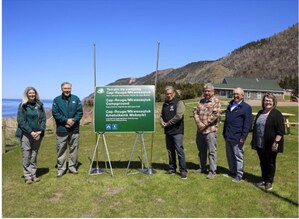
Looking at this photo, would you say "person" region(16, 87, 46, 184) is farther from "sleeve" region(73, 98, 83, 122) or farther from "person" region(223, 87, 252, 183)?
"person" region(223, 87, 252, 183)

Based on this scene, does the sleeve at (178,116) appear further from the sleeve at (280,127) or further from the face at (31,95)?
the face at (31,95)

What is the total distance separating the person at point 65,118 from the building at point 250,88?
2058 inches

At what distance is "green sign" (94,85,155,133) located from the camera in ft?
25.3

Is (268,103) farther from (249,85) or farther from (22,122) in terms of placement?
(249,85)

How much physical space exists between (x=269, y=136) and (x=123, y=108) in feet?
10.7

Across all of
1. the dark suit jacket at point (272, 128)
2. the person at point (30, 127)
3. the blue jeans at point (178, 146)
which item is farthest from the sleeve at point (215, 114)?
the person at point (30, 127)

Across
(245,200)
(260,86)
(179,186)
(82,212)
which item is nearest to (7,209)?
(82,212)

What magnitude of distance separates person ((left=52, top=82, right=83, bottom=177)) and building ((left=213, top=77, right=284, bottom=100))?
52277mm

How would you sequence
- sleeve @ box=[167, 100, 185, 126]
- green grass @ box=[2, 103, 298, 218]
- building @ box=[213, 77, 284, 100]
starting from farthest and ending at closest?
1. building @ box=[213, 77, 284, 100]
2. sleeve @ box=[167, 100, 185, 126]
3. green grass @ box=[2, 103, 298, 218]

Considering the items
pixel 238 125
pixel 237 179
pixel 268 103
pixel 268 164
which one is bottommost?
pixel 237 179

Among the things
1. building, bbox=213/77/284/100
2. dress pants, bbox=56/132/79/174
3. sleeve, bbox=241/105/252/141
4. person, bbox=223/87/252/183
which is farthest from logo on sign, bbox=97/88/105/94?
building, bbox=213/77/284/100

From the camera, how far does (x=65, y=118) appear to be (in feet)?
24.4

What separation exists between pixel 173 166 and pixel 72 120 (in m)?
2.56

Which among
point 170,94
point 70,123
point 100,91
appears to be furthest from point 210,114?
point 70,123
